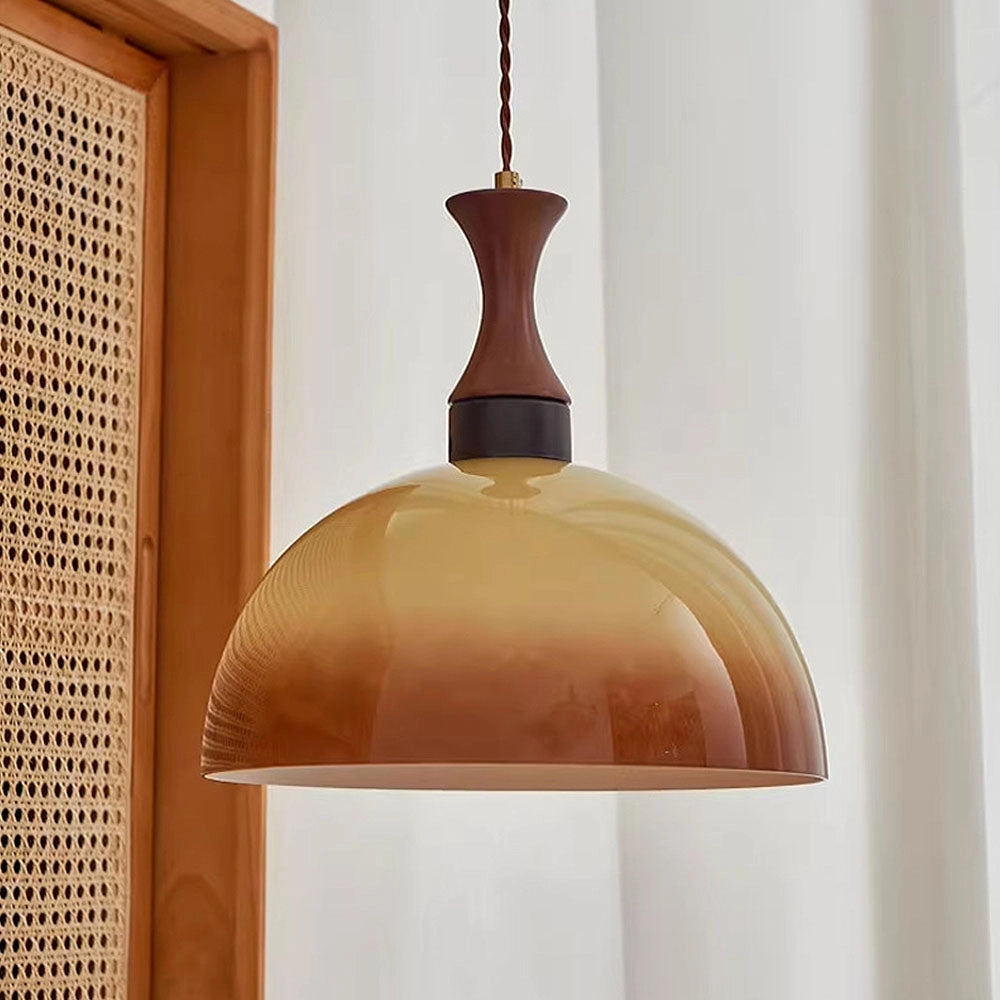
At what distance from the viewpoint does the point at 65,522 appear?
125cm

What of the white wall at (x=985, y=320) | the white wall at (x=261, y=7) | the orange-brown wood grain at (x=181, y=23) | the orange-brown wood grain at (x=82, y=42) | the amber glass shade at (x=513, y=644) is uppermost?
the white wall at (x=261, y=7)

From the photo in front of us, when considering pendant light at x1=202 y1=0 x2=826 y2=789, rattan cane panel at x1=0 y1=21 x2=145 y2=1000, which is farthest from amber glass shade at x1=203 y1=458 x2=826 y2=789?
rattan cane panel at x1=0 y1=21 x2=145 y2=1000

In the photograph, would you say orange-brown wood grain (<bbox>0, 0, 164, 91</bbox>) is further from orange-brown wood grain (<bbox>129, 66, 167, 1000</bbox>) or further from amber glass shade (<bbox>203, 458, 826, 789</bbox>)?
amber glass shade (<bbox>203, 458, 826, 789</bbox>)

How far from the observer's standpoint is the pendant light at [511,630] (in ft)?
2.17

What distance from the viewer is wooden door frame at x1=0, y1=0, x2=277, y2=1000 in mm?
1296

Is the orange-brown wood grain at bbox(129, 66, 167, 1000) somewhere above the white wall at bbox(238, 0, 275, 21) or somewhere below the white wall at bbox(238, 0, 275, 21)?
below

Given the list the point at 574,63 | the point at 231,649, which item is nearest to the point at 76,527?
the point at 231,649

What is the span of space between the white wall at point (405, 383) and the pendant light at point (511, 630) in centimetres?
66

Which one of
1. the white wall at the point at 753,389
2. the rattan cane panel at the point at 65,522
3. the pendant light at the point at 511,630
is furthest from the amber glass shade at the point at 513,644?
the white wall at the point at 753,389

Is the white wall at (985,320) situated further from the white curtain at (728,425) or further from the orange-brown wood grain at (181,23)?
the orange-brown wood grain at (181,23)

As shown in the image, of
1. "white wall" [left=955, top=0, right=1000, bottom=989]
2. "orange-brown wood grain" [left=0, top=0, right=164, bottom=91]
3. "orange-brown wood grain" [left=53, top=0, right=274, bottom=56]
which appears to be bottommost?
"white wall" [left=955, top=0, right=1000, bottom=989]

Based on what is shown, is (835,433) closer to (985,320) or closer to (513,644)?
(985,320)

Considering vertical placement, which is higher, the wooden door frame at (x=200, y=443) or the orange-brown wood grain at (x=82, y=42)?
the orange-brown wood grain at (x=82, y=42)

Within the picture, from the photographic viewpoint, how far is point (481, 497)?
0.73 meters
